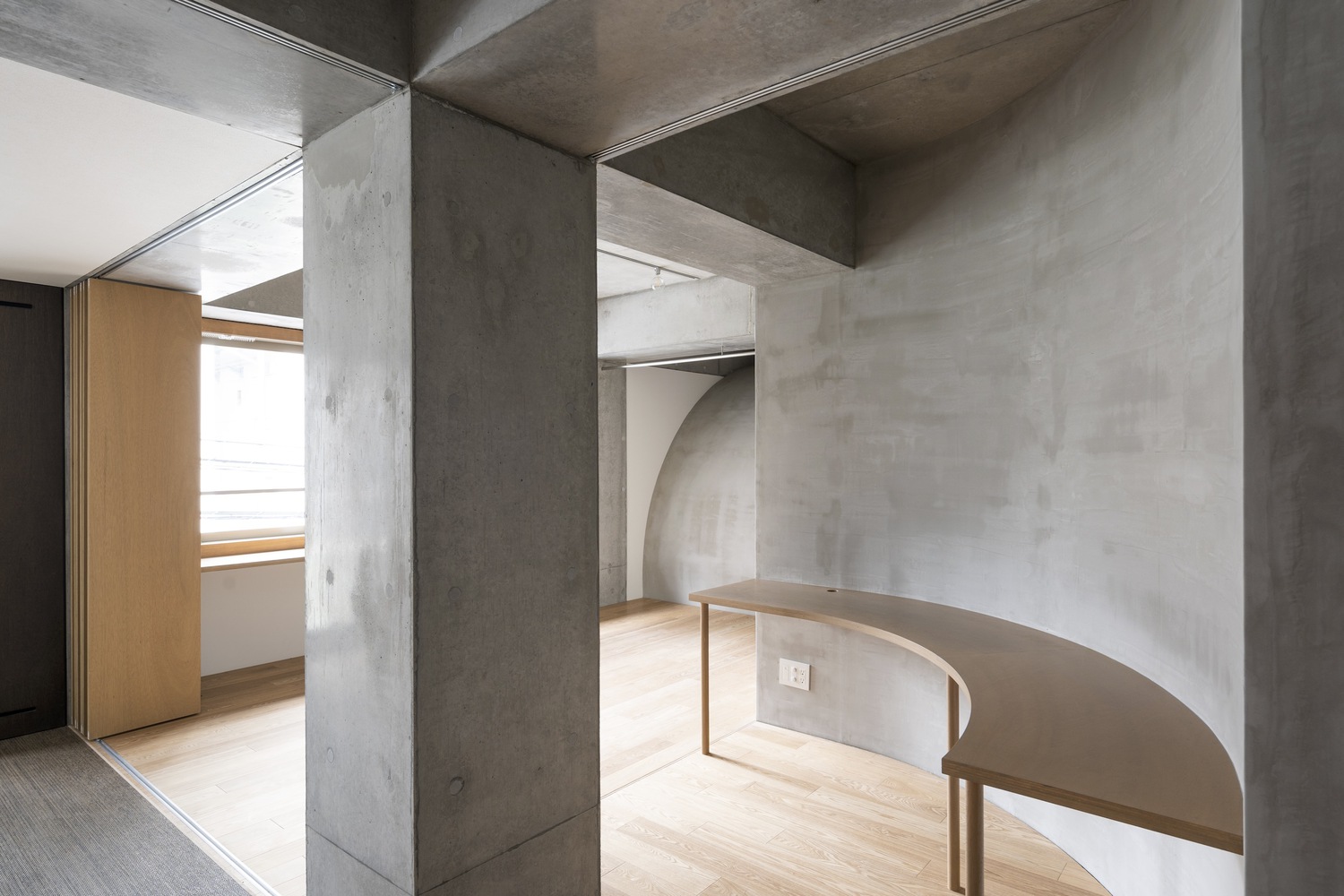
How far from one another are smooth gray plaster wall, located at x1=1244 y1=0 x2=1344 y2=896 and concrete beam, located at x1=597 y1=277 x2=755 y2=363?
4200 millimetres

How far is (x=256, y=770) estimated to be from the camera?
349 centimetres

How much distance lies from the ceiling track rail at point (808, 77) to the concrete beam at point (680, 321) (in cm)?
304

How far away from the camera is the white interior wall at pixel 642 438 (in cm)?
750

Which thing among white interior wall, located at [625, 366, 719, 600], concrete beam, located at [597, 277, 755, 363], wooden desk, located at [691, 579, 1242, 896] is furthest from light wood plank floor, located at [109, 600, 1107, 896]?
white interior wall, located at [625, 366, 719, 600]

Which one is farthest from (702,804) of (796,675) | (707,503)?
(707,503)

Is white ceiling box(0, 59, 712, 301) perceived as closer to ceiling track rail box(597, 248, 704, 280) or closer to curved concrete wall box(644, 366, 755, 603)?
ceiling track rail box(597, 248, 704, 280)

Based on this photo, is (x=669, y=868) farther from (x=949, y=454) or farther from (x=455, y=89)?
(x=455, y=89)

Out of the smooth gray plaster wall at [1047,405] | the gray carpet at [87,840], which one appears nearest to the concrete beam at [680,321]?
the smooth gray plaster wall at [1047,405]

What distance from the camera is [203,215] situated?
2.88 m

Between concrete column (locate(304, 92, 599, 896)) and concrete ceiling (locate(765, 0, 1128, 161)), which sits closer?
concrete column (locate(304, 92, 599, 896))

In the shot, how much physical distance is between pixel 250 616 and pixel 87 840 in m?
2.44

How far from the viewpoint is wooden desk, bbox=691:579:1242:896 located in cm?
142

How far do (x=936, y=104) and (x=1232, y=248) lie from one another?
162cm

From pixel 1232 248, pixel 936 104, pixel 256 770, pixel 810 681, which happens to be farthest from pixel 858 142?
pixel 256 770
